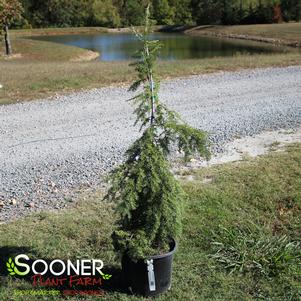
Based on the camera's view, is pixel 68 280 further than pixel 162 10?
No

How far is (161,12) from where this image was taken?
112m

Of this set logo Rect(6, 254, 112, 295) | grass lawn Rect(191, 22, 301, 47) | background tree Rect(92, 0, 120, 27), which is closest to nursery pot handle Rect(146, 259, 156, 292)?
logo Rect(6, 254, 112, 295)

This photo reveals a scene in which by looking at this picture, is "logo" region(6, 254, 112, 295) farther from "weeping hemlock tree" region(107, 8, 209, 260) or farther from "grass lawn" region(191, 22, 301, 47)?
"grass lawn" region(191, 22, 301, 47)

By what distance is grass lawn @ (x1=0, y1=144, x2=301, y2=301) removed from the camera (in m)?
4.60

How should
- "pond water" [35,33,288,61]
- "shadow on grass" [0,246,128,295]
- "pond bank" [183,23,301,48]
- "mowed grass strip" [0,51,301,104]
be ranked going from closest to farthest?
1. "shadow on grass" [0,246,128,295]
2. "mowed grass strip" [0,51,301,104]
3. "pond water" [35,33,288,61]
4. "pond bank" [183,23,301,48]

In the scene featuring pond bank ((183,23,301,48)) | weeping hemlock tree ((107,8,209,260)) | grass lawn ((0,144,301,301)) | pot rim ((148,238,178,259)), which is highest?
weeping hemlock tree ((107,8,209,260))

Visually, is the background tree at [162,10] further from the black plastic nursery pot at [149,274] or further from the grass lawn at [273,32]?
the black plastic nursery pot at [149,274]

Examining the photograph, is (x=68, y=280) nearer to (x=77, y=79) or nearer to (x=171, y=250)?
(x=171, y=250)

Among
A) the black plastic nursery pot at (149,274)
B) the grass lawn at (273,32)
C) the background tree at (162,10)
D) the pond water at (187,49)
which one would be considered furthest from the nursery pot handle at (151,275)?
the background tree at (162,10)

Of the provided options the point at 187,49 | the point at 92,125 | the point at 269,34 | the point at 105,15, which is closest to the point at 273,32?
the point at 269,34

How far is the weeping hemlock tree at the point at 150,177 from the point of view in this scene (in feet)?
13.4

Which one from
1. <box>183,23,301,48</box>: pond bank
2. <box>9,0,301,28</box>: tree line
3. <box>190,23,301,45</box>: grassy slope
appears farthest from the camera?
<box>9,0,301,28</box>: tree line

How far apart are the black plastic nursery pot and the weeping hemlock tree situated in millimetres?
79

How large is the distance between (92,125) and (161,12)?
108m
